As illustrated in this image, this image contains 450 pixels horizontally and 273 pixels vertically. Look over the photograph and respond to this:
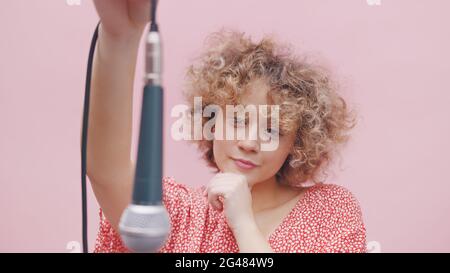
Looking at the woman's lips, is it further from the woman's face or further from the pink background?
the pink background

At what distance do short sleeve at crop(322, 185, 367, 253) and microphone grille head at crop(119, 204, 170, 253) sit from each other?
18.5 inches

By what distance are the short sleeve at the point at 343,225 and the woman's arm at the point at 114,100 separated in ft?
0.95

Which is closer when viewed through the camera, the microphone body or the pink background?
the microphone body

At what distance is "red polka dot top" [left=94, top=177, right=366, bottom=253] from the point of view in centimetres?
85

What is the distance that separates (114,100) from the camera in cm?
65

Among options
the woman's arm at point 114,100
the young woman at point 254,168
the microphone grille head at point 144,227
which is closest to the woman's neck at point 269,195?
the young woman at point 254,168

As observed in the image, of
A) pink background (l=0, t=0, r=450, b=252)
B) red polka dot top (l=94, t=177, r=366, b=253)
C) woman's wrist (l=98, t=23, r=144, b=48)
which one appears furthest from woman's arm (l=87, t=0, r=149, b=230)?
pink background (l=0, t=0, r=450, b=252)

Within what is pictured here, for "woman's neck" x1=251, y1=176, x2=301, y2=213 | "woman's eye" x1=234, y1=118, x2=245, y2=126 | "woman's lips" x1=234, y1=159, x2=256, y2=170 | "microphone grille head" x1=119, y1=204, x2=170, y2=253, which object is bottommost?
"woman's neck" x1=251, y1=176, x2=301, y2=213

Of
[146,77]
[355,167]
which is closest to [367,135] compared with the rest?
[355,167]

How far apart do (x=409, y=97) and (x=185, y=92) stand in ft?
1.59

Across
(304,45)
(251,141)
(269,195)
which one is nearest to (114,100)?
(251,141)

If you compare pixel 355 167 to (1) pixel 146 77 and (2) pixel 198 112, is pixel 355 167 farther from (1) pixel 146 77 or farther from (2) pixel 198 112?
(1) pixel 146 77

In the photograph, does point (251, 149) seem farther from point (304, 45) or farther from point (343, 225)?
point (304, 45)

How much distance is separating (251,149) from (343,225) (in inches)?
7.2
